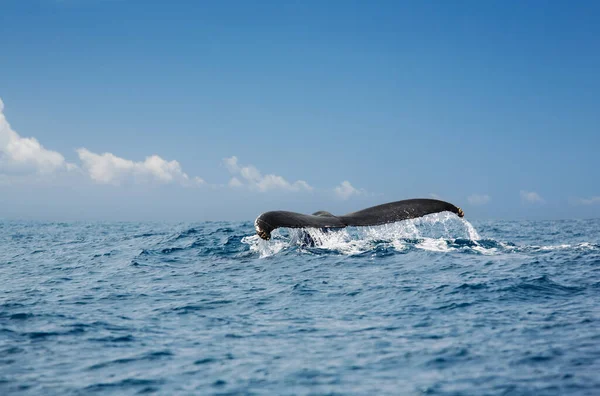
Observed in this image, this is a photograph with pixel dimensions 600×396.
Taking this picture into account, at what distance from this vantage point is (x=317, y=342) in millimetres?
7461

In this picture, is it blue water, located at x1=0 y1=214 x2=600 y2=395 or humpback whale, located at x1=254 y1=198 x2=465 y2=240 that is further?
humpback whale, located at x1=254 y1=198 x2=465 y2=240

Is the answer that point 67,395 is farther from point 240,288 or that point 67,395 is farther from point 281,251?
point 281,251

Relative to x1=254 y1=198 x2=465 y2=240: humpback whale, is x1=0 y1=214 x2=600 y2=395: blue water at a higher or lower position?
lower

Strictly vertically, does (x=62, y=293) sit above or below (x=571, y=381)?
above

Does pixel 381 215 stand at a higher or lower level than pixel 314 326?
higher

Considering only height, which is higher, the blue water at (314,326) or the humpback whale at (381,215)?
the humpback whale at (381,215)

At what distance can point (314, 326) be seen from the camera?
8.30 metres

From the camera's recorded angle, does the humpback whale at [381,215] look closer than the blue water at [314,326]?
No

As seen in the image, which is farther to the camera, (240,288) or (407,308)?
(240,288)

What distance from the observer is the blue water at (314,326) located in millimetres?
6172

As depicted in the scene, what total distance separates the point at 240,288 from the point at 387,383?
225 inches

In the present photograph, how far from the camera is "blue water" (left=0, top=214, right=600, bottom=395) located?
20.2ft

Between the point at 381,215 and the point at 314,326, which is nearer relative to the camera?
the point at 314,326

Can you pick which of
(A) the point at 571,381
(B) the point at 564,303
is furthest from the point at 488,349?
(B) the point at 564,303
